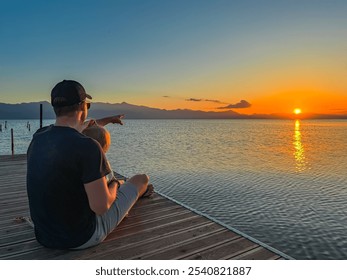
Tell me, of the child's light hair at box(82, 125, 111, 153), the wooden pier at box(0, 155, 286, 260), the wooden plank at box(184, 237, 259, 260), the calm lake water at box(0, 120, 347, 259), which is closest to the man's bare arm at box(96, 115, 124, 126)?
the child's light hair at box(82, 125, 111, 153)

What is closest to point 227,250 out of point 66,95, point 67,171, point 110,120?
point 67,171

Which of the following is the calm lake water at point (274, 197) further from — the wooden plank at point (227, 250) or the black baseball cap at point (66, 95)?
the black baseball cap at point (66, 95)

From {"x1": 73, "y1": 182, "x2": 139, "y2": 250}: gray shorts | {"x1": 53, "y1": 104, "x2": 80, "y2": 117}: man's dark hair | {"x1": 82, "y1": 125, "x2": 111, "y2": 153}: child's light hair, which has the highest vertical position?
{"x1": 53, "y1": 104, "x2": 80, "y2": 117}: man's dark hair

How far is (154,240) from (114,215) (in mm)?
764

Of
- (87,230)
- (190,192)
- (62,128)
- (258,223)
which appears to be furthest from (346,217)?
(62,128)

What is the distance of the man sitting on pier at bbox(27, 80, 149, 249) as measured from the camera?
305 centimetres

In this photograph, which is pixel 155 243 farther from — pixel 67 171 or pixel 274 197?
pixel 274 197

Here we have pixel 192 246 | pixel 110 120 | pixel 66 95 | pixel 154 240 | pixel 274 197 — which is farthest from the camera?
pixel 274 197

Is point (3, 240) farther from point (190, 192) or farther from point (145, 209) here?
point (190, 192)

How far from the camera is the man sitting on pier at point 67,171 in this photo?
3.05 m

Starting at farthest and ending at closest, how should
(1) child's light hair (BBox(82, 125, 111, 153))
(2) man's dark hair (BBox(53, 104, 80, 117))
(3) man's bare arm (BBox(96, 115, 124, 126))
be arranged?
(3) man's bare arm (BBox(96, 115, 124, 126)) < (1) child's light hair (BBox(82, 125, 111, 153)) < (2) man's dark hair (BBox(53, 104, 80, 117))

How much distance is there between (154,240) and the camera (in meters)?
4.44

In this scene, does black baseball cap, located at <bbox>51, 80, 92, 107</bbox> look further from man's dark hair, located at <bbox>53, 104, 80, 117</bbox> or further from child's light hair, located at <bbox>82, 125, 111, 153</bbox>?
child's light hair, located at <bbox>82, 125, 111, 153</bbox>
